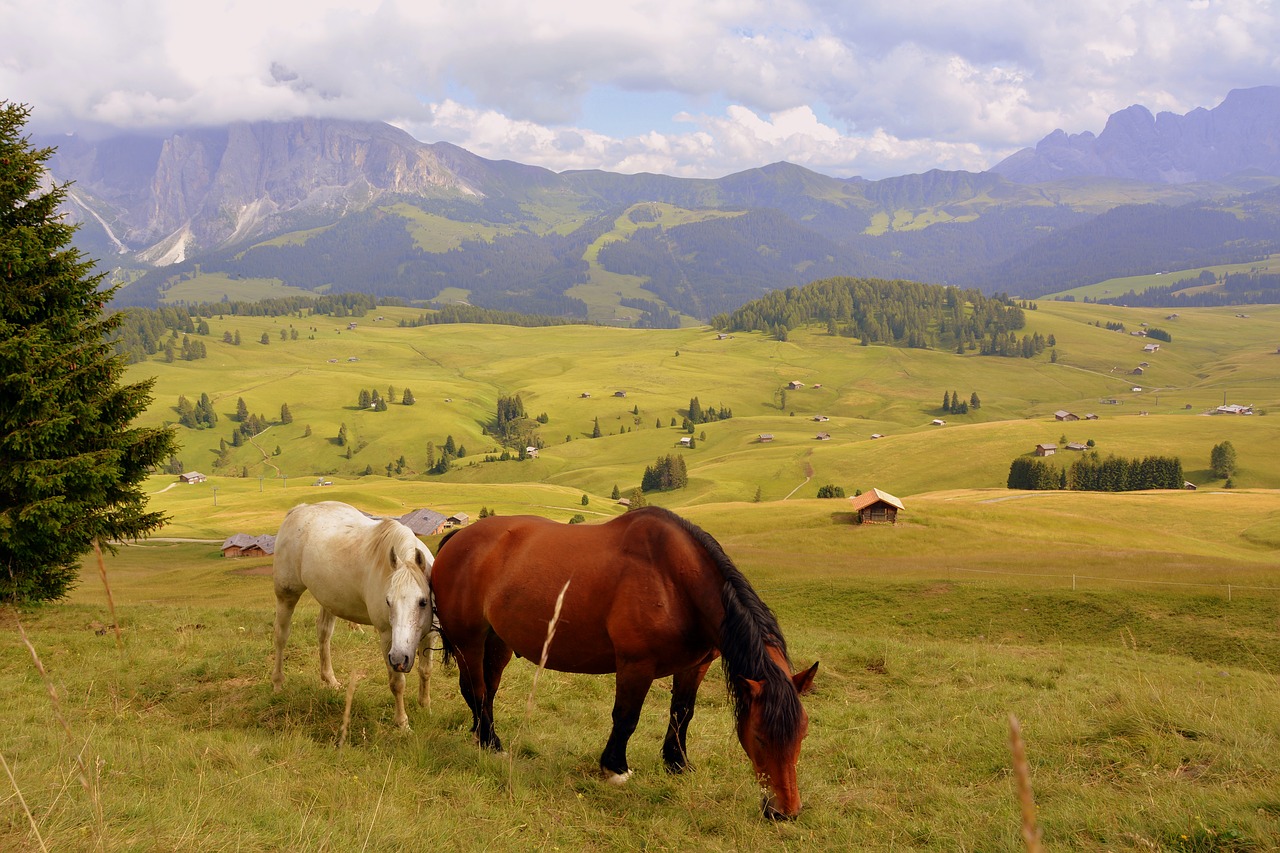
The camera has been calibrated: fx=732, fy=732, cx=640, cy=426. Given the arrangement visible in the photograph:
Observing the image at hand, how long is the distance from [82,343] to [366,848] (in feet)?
61.0

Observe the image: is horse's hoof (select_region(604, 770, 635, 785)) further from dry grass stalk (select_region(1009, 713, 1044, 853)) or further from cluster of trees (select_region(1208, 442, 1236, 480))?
cluster of trees (select_region(1208, 442, 1236, 480))

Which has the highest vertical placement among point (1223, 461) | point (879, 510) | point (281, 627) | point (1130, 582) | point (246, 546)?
point (281, 627)

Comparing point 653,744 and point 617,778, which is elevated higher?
point 617,778

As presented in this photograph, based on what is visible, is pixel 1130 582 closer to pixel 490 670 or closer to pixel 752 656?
pixel 752 656

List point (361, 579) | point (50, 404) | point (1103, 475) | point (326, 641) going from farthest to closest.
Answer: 1. point (1103, 475)
2. point (50, 404)
3. point (326, 641)
4. point (361, 579)

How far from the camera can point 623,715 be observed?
28.9 ft

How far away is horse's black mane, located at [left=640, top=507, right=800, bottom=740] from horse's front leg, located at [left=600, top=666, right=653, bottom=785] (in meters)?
1.15

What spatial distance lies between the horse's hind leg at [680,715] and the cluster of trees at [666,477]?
141054 millimetres

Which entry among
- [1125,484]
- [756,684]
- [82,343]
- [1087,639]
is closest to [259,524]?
[82,343]

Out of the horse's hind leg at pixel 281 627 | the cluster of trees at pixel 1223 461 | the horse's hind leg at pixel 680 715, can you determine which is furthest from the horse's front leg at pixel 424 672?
the cluster of trees at pixel 1223 461

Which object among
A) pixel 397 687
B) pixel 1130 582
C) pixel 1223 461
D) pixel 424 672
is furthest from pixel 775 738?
pixel 1223 461

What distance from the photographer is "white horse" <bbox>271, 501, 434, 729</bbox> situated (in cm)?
948

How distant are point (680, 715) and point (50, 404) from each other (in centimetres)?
1680

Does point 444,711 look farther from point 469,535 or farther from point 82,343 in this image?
point 82,343
